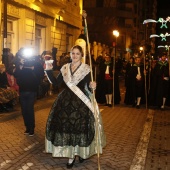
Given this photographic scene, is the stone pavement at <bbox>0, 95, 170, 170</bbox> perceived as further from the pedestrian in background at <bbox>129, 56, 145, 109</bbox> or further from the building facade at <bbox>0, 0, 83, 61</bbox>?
the building facade at <bbox>0, 0, 83, 61</bbox>

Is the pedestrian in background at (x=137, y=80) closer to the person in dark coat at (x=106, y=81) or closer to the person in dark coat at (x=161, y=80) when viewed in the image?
the person in dark coat at (x=161, y=80)

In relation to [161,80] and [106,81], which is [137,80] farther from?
[106,81]

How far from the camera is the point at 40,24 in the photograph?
2031 centimetres

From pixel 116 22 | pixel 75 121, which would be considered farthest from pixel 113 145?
pixel 116 22

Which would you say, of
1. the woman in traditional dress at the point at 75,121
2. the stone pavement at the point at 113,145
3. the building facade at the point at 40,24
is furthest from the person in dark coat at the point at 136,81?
the woman in traditional dress at the point at 75,121

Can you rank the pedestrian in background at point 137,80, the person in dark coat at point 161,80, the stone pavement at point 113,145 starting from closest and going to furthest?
the stone pavement at point 113,145
the person in dark coat at point 161,80
the pedestrian in background at point 137,80

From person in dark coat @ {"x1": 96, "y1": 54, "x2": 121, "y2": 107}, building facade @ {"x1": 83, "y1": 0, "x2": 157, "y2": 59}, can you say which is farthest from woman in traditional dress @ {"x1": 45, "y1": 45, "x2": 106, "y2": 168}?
building facade @ {"x1": 83, "y1": 0, "x2": 157, "y2": 59}

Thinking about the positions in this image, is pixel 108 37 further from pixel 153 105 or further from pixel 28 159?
pixel 28 159

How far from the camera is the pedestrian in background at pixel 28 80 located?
8.53m

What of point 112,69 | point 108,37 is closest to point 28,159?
point 112,69

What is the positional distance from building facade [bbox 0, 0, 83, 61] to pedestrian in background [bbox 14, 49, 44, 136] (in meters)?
5.09

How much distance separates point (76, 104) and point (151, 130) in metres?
4.06

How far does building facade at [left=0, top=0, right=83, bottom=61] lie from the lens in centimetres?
1677

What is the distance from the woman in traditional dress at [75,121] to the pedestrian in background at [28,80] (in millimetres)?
2289
